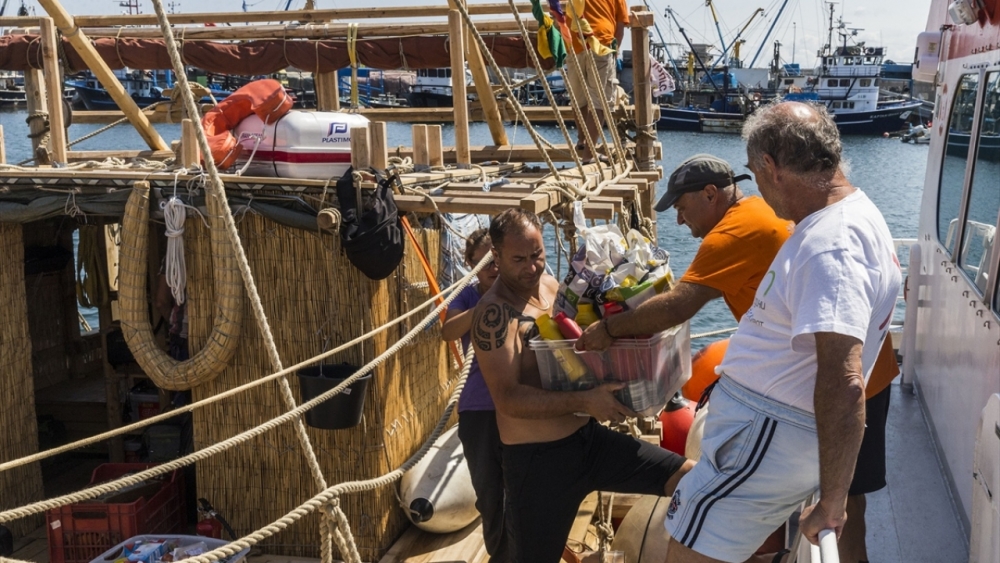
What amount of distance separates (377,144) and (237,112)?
95cm

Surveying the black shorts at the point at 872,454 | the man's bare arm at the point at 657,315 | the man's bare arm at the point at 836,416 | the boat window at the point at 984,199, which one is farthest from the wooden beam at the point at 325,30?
the man's bare arm at the point at 836,416

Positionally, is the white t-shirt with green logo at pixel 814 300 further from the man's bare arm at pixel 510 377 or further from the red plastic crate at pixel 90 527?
Answer: the red plastic crate at pixel 90 527

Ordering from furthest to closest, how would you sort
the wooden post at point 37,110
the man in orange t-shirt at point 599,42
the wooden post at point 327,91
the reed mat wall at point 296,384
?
the wooden post at point 327,91
the man in orange t-shirt at point 599,42
the wooden post at point 37,110
the reed mat wall at point 296,384

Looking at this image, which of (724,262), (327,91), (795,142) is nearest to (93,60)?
(327,91)

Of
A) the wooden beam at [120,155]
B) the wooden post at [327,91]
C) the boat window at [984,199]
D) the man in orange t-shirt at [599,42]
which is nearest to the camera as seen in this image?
the boat window at [984,199]

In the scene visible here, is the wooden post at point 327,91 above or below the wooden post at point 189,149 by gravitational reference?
above

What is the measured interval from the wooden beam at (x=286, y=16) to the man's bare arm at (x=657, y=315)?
363 centimetres

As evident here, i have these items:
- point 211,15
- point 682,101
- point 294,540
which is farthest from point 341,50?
point 682,101

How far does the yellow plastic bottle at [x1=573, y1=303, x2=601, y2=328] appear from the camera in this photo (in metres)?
3.63

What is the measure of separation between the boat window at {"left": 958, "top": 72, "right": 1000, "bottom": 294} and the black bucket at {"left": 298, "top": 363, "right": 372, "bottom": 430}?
3023mm

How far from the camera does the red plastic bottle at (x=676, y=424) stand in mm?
6023

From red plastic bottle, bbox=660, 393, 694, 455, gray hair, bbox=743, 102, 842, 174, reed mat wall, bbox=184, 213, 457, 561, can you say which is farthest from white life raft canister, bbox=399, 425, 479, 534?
gray hair, bbox=743, 102, 842, 174

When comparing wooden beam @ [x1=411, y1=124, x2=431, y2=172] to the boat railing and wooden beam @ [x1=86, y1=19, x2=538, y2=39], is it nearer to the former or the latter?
wooden beam @ [x1=86, y1=19, x2=538, y2=39]

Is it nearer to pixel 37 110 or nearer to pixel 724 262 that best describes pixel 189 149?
pixel 37 110
